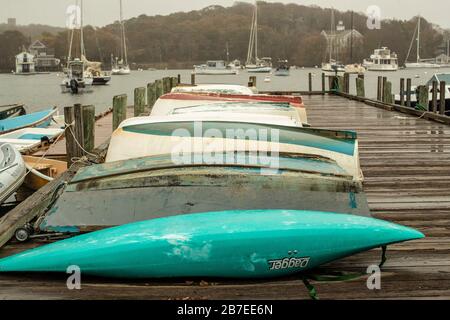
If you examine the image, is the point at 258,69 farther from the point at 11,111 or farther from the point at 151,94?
the point at 151,94

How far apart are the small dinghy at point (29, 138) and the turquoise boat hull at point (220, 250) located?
398 inches

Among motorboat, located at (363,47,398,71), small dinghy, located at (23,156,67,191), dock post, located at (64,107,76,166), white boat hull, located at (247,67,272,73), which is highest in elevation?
motorboat, located at (363,47,398,71)

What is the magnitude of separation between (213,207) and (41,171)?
656 centimetres

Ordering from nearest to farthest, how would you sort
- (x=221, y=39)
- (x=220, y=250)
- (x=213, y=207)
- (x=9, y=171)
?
1. (x=220, y=250)
2. (x=213, y=207)
3. (x=9, y=171)
4. (x=221, y=39)

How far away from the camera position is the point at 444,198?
245 inches

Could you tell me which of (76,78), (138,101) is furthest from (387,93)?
(76,78)

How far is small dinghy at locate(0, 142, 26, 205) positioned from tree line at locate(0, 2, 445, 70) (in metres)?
76.2

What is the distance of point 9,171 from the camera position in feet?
29.3

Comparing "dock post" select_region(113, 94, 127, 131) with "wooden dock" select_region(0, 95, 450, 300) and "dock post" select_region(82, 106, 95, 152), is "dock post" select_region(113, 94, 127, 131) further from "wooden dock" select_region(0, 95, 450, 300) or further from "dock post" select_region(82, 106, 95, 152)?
"wooden dock" select_region(0, 95, 450, 300)

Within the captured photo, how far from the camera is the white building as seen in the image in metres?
127

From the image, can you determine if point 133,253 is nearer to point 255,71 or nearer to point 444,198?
point 444,198

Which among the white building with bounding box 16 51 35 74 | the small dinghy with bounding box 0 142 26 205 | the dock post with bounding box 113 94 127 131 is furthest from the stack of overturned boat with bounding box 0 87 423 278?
the white building with bounding box 16 51 35 74
